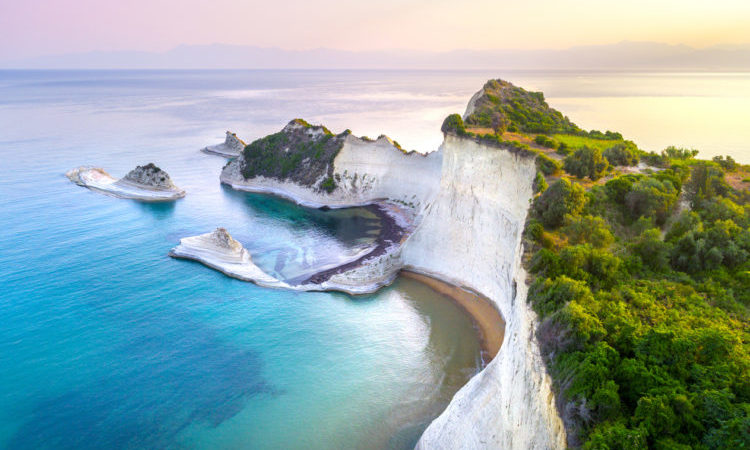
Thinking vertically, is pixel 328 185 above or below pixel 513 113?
below

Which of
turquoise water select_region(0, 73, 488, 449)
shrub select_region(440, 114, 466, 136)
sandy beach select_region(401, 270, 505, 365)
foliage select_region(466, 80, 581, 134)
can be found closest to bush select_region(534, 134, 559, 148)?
foliage select_region(466, 80, 581, 134)

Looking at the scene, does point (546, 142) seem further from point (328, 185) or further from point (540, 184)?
point (328, 185)

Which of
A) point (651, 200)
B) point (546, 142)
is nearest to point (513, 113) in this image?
point (546, 142)

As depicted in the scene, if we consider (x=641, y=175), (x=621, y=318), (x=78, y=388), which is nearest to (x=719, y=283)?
(x=621, y=318)

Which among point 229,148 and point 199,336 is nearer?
point 199,336

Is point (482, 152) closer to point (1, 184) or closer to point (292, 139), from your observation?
point (292, 139)

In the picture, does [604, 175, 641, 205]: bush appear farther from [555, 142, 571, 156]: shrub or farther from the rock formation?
[555, 142, 571, 156]: shrub
